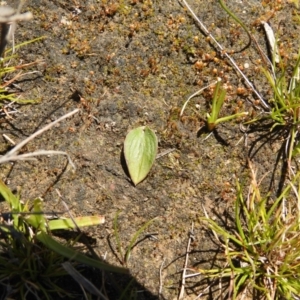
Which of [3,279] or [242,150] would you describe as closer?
[3,279]

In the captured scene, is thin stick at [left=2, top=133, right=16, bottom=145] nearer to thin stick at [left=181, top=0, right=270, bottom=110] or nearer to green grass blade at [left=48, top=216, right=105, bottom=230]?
green grass blade at [left=48, top=216, right=105, bottom=230]

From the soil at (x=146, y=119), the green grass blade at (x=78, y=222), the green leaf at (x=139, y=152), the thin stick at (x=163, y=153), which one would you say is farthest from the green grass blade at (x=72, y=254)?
the thin stick at (x=163, y=153)

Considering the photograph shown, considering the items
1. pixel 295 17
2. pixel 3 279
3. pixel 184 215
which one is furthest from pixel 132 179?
pixel 295 17

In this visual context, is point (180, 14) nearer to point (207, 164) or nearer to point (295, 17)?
point (295, 17)

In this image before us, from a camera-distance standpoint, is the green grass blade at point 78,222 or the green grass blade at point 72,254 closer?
the green grass blade at point 72,254

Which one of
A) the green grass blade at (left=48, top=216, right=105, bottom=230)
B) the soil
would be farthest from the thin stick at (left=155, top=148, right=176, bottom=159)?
the green grass blade at (left=48, top=216, right=105, bottom=230)

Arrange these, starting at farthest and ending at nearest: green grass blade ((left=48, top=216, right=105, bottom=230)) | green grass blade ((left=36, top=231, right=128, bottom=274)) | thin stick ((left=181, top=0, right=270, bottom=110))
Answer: thin stick ((left=181, top=0, right=270, bottom=110)) → green grass blade ((left=48, top=216, right=105, bottom=230)) → green grass blade ((left=36, top=231, right=128, bottom=274))

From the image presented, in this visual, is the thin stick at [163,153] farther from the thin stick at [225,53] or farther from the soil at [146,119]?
the thin stick at [225,53]
